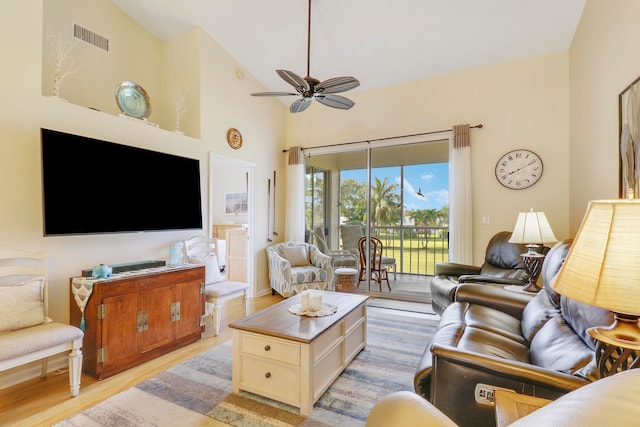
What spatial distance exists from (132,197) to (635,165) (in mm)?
3988

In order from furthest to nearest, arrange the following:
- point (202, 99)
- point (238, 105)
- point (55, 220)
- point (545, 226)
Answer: point (238, 105), point (202, 99), point (545, 226), point (55, 220)

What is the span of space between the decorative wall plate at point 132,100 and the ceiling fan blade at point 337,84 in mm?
1920

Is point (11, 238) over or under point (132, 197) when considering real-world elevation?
under

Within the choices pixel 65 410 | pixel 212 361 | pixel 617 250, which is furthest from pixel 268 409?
pixel 617 250

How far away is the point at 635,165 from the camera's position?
196 cm

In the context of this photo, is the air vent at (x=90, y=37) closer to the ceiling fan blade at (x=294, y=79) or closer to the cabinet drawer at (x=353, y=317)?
the ceiling fan blade at (x=294, y=79)

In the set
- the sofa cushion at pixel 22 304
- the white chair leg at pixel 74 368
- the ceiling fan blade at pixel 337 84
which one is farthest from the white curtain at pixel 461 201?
the sofa cushion at pixel 22 304

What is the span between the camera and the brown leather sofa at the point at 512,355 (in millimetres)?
1191

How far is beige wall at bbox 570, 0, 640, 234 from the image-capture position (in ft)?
→ 7.19

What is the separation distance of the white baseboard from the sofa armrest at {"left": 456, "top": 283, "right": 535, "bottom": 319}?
342cm

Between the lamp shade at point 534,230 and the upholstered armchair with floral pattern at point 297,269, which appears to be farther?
the upholstered armchair with floral pattern at point 297,269

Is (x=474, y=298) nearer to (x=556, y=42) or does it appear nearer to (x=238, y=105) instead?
(x=556, y=42)

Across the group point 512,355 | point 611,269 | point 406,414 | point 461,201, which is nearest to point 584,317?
point 512,355

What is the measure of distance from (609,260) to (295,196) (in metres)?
4.53
